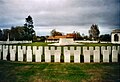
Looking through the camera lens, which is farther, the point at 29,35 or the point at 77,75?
the point at 29,35

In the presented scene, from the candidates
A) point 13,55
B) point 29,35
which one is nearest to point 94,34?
point 29,35

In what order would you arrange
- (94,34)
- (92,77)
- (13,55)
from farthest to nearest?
(94,34), (13,55), (92,77)

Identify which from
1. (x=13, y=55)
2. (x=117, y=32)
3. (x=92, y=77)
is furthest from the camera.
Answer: (x=117, y=32)

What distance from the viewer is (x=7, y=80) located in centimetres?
687

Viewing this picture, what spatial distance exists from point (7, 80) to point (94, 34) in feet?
290

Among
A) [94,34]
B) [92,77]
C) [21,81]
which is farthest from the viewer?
[94,34]

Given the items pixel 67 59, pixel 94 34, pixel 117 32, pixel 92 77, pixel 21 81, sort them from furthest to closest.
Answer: pixel 94 34 < pixel 117 32 < pixel 67 59 < pixel 92 77 < pixel 21 81

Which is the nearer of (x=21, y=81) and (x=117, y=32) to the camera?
(x=21, y=81)

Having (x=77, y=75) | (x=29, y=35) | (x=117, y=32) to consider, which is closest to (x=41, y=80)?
(x=77, y=75)

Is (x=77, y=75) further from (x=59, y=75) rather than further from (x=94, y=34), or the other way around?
(x=94, y=34)

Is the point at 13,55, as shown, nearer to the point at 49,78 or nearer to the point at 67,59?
the point at 67,59

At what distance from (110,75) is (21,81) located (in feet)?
11.1

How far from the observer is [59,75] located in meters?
7.66

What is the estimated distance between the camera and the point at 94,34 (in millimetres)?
93312
